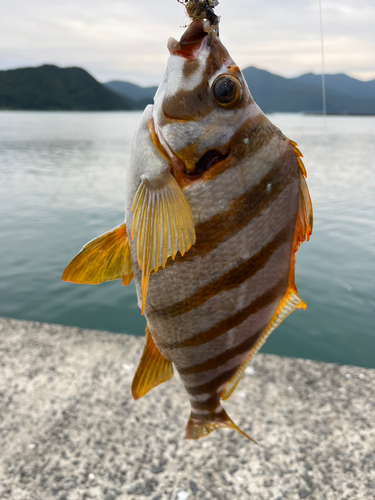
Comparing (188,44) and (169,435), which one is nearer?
(188,44)

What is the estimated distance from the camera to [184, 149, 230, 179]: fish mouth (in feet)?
3.95

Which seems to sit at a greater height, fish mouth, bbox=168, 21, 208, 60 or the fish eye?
fish mouth, bbox=168, 21, 208, 60

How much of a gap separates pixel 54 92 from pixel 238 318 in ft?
436

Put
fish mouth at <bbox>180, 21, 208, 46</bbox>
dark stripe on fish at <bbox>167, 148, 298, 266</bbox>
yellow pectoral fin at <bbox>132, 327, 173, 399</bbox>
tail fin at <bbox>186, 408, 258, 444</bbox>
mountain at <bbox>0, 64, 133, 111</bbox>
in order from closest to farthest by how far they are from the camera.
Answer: fish mouth at <bbox>180, 21, 208, 46</bbox> → dark stripe on fish at <bbox>167, 148, 298, 266</bbox> → yellow pectoral fin at <bbox>132, 327, 173, 399</bbox> → tail fin at <bbox>186, 408, 258, 444</bbox> → mountain at <bbox>0, 64, 133, 111</bbox>

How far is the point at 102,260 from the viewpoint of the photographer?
1479mm

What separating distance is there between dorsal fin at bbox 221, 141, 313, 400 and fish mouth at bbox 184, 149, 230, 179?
284 mm

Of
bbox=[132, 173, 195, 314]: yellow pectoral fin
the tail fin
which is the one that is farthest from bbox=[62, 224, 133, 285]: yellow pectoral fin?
the tail fin

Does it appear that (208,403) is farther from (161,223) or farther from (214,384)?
(161,223)

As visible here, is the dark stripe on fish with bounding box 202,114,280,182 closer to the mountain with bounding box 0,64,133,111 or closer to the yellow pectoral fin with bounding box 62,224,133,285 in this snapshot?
the yellow pectoral fin with bounding box 62,224,133,285

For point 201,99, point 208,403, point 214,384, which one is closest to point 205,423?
A: point 208,403

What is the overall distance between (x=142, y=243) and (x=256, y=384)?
2.52 m

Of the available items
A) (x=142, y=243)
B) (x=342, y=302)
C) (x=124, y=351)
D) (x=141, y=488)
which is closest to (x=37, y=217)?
(x=124, y=351)

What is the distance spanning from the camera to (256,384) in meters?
3.24

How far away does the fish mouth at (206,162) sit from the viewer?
3.95 ft
